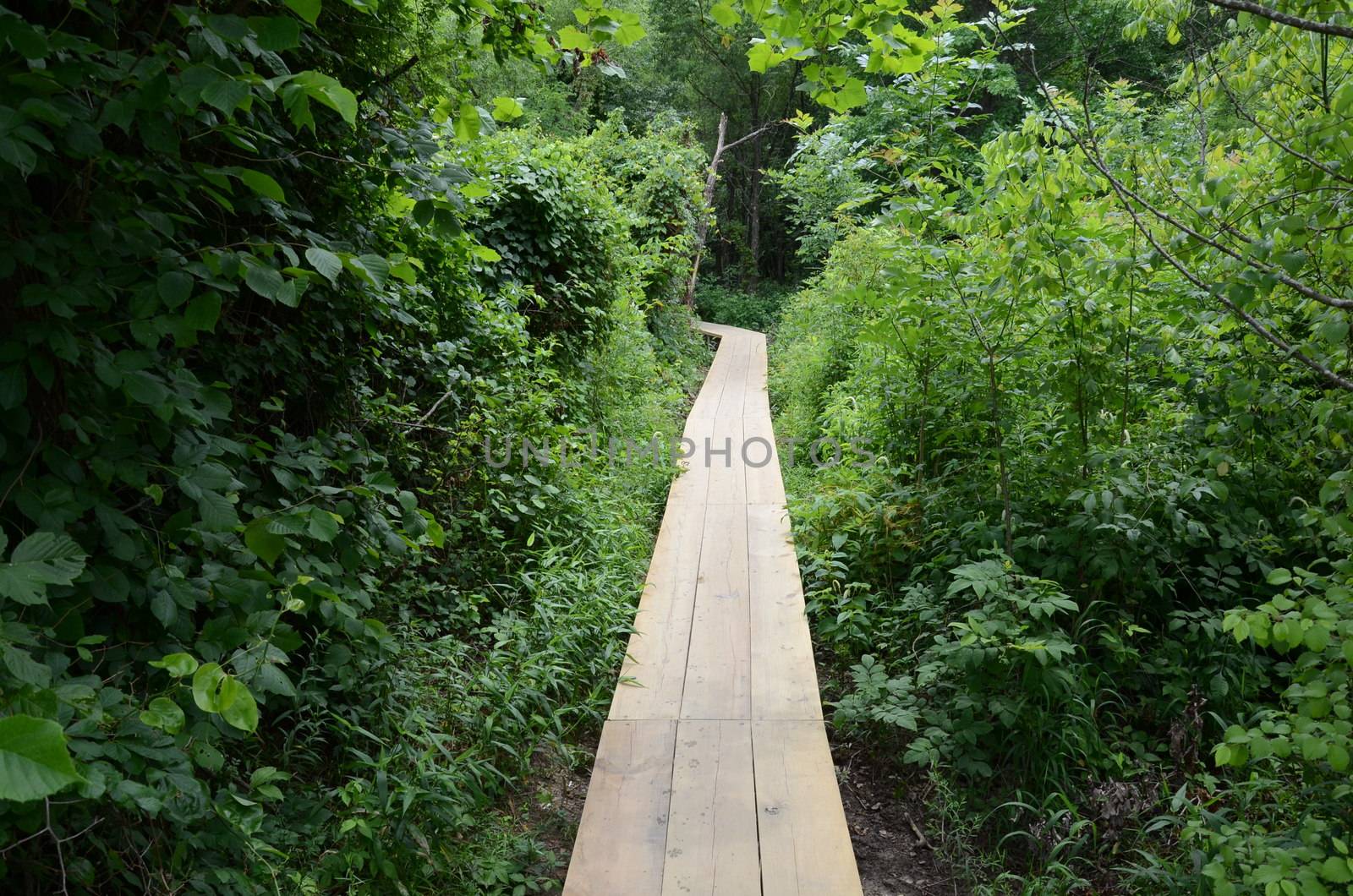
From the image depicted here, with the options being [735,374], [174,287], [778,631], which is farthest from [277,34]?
[735,374]

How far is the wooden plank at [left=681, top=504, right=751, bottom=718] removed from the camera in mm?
3248

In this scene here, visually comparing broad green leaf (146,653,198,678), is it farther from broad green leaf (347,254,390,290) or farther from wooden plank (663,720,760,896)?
wooden plank (663,720,760,896)

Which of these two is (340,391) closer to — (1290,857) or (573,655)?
(573,655)

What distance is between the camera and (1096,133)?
3.13m

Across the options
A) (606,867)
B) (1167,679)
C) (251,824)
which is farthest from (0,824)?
(1167,679)

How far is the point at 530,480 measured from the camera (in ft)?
14.6

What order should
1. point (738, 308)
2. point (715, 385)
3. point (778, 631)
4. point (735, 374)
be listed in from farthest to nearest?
point (738, 308), point (735, 374), point (715, 385), point (778, 631)

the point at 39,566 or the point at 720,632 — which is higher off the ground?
the point at 720,632

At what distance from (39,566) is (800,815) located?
84.5 inches

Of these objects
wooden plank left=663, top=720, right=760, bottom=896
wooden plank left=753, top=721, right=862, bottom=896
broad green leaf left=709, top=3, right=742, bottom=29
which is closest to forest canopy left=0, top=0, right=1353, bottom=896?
broad green leaf left=709, top=3, right=742, bottom=29

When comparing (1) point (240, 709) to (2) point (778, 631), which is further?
(2) point (778, 631)

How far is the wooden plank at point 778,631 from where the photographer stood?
10.6 feet

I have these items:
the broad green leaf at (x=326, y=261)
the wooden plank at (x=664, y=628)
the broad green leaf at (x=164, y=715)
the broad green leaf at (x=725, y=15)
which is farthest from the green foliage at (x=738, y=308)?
the broad green leaf at (x=164, y=715)

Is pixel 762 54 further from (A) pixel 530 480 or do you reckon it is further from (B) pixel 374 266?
(A) pixel 530 480
